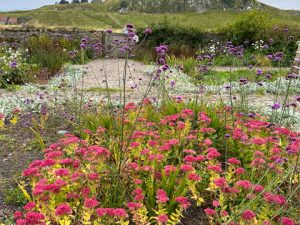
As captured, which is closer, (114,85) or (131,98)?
(131,98)

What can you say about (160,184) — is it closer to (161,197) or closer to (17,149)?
(161,197)

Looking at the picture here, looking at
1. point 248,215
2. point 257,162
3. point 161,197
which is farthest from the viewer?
point 257,162

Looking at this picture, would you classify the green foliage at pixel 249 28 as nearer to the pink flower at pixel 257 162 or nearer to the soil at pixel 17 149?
the soil at pixel 17 149

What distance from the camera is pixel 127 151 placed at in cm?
373

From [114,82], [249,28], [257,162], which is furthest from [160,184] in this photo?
[249,28]

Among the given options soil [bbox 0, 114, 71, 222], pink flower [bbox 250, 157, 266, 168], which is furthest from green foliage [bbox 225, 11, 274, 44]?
pink flower [bbox 250, 157, 266, 168]

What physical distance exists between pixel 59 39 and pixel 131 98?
10.2m

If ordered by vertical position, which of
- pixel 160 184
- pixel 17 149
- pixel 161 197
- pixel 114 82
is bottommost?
pixel 114 82

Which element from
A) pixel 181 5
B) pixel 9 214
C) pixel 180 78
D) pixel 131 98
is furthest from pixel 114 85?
pixel 181 5

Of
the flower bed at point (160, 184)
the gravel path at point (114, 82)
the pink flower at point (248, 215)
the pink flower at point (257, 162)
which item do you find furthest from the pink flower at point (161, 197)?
the gravel path at point (114, 82)

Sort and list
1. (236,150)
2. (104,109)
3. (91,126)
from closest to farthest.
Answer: (236,150), (91,126), (104,109)

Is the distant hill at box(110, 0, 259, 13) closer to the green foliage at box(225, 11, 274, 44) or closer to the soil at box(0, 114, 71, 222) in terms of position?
the green foliage at box(225, 11, 274, 44)

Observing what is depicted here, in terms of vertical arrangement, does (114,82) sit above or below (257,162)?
below

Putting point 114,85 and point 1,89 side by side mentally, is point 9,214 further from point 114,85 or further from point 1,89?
point 114,85
